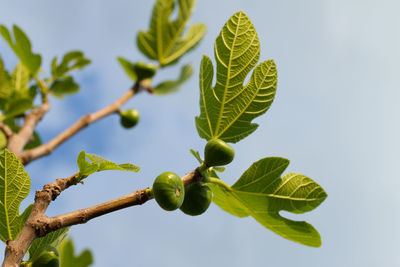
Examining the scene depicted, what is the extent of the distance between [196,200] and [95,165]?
0.42 metres

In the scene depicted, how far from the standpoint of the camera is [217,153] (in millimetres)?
1462

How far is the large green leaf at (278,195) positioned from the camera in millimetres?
1499

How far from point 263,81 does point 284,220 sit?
0.56 m

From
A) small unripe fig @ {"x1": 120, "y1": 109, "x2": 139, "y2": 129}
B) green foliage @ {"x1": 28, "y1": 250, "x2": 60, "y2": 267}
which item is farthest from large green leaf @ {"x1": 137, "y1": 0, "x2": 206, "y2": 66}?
green foliage @ {"x1": 28, "y1": 250, "x2": 60, "y2": 267}

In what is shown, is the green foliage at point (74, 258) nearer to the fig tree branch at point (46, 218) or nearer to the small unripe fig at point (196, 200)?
the fig tree branch at point (46, 218)

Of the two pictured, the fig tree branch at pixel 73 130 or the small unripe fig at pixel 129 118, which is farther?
the small unripe fig at pixel 129 118

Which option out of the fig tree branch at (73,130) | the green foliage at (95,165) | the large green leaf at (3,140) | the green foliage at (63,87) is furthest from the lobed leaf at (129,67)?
the green foliage at (95,165)

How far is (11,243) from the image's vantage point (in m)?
1.33

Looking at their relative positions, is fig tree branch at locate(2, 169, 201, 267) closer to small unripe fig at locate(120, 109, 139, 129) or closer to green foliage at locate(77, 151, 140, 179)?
green foliage at locate(77, 151, 140, 179)

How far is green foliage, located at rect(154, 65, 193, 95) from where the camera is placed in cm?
391

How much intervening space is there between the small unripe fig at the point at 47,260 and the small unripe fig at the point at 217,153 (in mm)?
669

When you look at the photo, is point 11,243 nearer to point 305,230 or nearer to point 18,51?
point 305,230

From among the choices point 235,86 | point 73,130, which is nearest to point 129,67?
point 73,130

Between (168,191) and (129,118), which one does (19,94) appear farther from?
(168,191)
